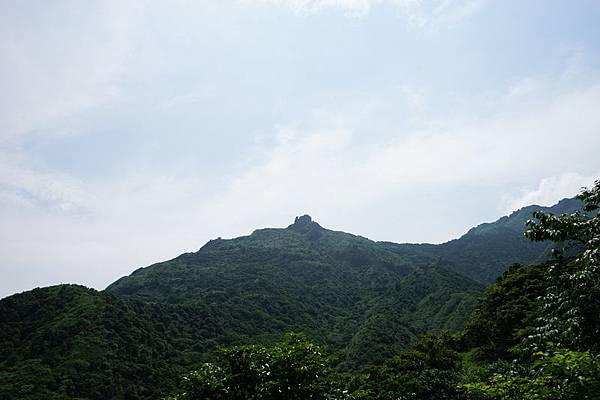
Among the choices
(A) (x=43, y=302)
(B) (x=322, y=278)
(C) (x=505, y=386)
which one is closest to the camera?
(C) (x=505, y=386)

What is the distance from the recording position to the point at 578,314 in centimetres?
902

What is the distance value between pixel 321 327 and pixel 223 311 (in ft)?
70.5

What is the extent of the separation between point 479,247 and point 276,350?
173m

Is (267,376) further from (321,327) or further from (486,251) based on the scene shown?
(486,251)

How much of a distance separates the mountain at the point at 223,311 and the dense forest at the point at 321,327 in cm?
32

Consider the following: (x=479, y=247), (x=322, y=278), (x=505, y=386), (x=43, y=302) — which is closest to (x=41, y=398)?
(x=43, y=302)

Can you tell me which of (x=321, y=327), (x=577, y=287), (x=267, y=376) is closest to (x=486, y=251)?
(x=321, y=327)

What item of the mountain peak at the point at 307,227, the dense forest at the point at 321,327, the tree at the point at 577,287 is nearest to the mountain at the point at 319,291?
the dense forest at the point at 321,327

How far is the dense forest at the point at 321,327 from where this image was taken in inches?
388

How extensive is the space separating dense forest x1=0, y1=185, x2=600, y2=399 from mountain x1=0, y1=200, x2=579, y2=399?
324mm

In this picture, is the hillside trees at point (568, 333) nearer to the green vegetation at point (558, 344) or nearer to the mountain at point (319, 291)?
the green vegetation at point (558, 344)

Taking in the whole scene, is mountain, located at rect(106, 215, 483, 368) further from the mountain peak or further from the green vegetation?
the green vegetation

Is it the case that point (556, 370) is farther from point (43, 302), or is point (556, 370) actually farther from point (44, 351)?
point (43, 302)

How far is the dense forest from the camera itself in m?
9.86
